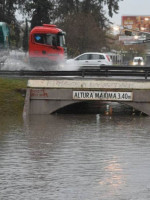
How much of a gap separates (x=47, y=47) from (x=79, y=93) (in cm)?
1662

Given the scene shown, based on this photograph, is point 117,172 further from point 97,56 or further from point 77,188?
point 97,56

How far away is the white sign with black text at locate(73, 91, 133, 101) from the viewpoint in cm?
3438

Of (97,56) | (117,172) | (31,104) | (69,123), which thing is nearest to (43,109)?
(31,104)

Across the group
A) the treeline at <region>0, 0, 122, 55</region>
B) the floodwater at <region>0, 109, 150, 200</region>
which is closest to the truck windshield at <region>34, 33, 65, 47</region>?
the floodwater at <region>0, 109, 150, 200</region>

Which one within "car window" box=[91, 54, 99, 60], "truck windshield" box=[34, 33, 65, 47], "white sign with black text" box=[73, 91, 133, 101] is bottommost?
"car window" box=[91, 54, 99, 60]

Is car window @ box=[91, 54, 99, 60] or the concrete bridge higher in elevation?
the concrete bridge

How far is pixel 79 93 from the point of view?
113ft

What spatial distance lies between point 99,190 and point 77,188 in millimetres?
488

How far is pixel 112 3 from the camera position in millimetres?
88188

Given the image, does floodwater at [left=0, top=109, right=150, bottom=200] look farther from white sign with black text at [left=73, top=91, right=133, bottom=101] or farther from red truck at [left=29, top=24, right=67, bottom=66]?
red truck at [left=29, top=24, right=67, bottom=66]

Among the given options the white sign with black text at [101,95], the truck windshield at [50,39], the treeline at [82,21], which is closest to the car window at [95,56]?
the truck windshield at [50,39]

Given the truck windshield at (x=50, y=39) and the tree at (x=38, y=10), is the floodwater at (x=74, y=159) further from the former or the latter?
the tree at (x=38, y=10)

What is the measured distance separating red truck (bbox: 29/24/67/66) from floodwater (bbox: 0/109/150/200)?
54.3 ft

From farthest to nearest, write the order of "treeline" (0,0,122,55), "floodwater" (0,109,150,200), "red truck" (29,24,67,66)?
"treeline" (0,0,122,55) → "red truck" (29,24,67,66) → "floodwater" (0,109,150,200)
